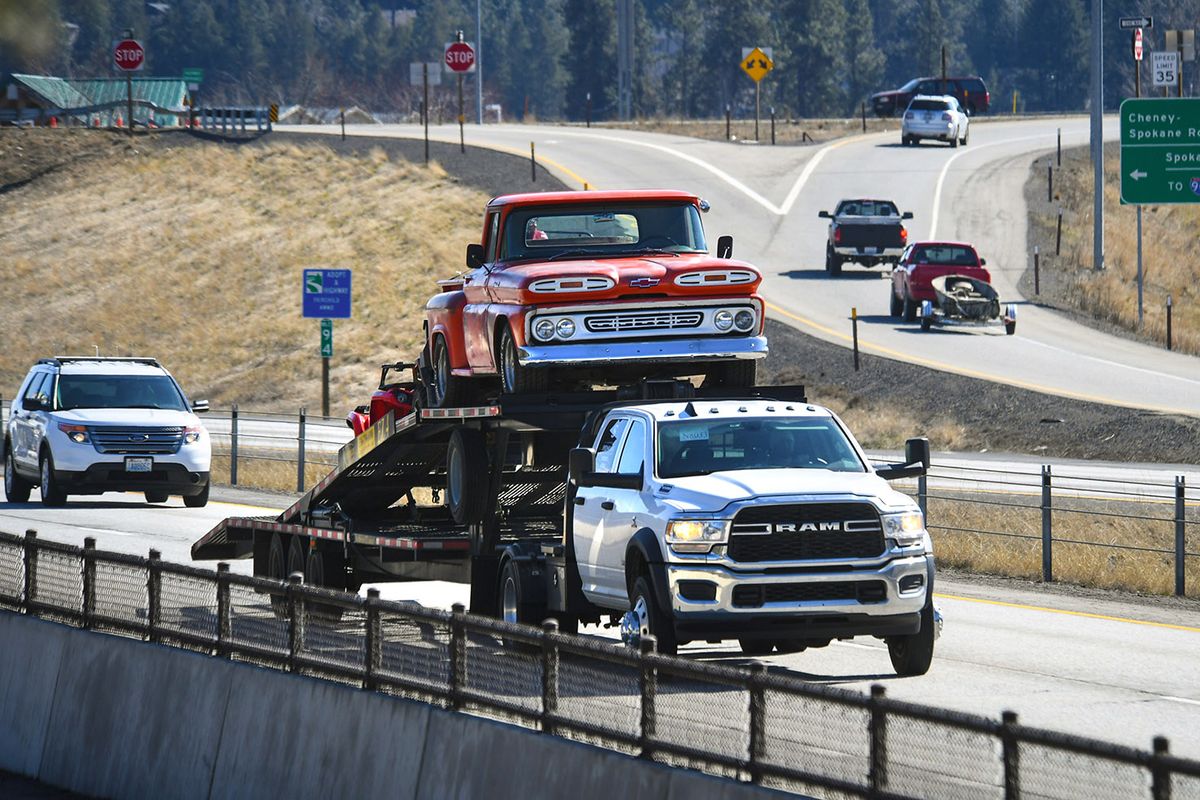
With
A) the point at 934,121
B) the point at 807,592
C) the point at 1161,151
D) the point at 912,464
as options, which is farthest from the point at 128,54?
the point at 807,592

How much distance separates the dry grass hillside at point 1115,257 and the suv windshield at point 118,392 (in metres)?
28.2

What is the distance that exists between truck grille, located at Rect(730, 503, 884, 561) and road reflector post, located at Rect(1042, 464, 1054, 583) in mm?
8491

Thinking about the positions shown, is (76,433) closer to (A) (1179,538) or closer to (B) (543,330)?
(B) (543,330)

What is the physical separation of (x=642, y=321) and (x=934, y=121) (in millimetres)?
65520

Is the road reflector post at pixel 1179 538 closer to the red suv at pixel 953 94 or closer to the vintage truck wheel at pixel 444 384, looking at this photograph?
the vintage truck wheel at pixel 444 384

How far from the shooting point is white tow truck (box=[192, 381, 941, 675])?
12734 mm

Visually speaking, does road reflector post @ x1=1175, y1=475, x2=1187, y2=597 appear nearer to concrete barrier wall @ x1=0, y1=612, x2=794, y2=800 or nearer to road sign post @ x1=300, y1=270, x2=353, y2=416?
concrete barrier wall @ x1=0, y1=612, x2=794, y2=800

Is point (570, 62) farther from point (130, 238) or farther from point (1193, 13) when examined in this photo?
point (130, 238)

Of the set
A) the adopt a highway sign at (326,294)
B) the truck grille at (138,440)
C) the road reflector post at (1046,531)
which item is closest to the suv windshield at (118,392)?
the truck grille at (138,440)

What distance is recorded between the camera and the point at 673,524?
42.0 feet

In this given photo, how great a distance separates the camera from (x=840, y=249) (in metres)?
55.9

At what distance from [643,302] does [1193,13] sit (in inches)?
5441

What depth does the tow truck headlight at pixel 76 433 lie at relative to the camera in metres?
28.3

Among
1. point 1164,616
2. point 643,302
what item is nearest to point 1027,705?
point 643,302
